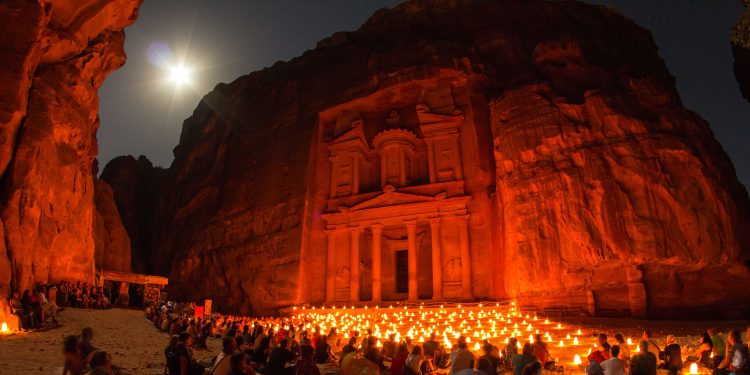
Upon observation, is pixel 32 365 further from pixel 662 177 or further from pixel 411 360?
pixel 662 177

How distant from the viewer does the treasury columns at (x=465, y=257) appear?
27547 mm

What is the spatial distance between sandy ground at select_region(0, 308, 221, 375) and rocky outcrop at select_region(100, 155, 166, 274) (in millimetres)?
26790

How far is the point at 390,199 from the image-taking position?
3114cm

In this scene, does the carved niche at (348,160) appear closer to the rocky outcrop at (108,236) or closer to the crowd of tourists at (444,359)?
the rocky outcrop at (108,236)

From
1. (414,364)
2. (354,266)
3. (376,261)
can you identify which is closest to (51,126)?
(354,266)

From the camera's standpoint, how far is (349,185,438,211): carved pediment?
3044 centimetres

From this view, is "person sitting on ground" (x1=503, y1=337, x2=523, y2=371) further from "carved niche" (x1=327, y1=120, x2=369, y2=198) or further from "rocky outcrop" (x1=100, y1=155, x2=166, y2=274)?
"rocky outcrop" (x1=100, y1=155, x2=166, y2=274)

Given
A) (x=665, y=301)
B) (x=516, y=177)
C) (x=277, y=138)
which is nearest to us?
(x=665, y=301)

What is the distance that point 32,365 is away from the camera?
34.7 ft

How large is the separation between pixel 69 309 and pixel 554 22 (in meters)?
34.1

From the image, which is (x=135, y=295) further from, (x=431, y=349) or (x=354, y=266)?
(x=431, y=349)

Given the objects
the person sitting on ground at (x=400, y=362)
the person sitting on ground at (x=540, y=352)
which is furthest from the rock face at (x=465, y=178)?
the person sitting on ground at (x=400, y=362)

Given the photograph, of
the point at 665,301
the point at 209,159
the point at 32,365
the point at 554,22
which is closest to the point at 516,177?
the point at 665,301

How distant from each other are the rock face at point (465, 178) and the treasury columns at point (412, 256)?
0.09 meters
